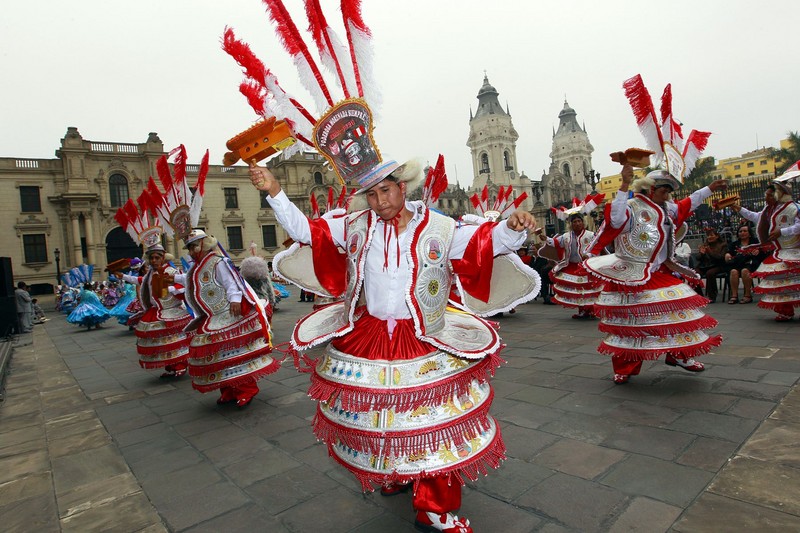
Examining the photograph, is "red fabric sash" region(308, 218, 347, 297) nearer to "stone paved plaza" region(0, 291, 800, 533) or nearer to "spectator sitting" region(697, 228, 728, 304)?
"stone paved plaza" region(0, 291, 800, 533)

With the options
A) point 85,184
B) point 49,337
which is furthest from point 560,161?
point 49,337

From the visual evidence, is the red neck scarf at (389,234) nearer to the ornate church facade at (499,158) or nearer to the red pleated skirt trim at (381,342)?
the red pleated skirt trim at (381,342)

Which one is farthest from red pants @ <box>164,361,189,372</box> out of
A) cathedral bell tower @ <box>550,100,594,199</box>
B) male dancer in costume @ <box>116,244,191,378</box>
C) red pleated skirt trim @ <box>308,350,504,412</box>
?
cathedral bell tower @ <box>550,100,594,199</box>

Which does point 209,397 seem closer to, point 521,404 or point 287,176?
point 521,404

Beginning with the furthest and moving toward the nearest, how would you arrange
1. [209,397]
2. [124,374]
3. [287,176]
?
[287,176] < [124,374] < [209,397]

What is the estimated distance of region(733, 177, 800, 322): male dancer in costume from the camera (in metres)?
6.55

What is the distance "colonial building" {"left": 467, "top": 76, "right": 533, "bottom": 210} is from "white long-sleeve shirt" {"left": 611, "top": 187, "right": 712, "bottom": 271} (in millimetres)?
80213

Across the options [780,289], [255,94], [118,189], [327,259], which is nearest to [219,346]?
[327,259]

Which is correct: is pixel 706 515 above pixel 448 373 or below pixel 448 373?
Result: below

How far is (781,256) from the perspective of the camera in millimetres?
6820

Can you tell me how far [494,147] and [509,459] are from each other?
88.0 meters

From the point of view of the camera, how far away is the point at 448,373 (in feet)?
7.13

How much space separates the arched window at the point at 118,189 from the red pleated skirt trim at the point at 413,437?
35868mm

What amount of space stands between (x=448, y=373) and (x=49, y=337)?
593 inches
